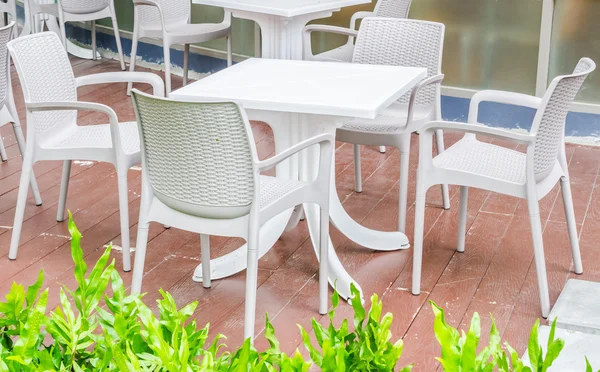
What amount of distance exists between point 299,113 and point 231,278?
28.5 inches

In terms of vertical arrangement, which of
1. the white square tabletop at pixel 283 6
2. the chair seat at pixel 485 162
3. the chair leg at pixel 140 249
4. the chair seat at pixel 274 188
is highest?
the white square tabletop at pixel 283 6

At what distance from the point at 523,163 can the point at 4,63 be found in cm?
216

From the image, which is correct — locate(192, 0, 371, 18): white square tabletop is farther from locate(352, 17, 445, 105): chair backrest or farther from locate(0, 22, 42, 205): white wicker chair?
locate(0, 22, 42, 205): white wicker chair

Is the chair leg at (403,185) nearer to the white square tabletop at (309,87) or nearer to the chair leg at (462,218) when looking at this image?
the chair leg at (462,218)

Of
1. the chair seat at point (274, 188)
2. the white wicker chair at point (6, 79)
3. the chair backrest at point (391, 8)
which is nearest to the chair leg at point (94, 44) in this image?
the chair backrest at point (391, 8)

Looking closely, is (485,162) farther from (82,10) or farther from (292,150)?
(82,10)

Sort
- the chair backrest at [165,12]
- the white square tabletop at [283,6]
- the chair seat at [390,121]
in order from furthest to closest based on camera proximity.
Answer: the chair backrest at [165,12] → the white square tabletop at [283,6] → the chair seat at [390,121]

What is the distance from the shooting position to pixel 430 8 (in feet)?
18.1

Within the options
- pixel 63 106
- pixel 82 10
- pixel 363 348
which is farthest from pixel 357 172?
pixel 363 348

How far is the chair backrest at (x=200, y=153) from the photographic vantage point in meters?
2.57

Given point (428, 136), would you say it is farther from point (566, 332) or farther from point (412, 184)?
point (412, 184)

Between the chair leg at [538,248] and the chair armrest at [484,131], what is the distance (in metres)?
0.20

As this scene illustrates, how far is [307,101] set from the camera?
2.98 m

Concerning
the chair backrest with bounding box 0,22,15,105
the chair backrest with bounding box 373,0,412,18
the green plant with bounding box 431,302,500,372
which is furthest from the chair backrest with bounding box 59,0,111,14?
the green plant with bounding box 431,302,500,372
